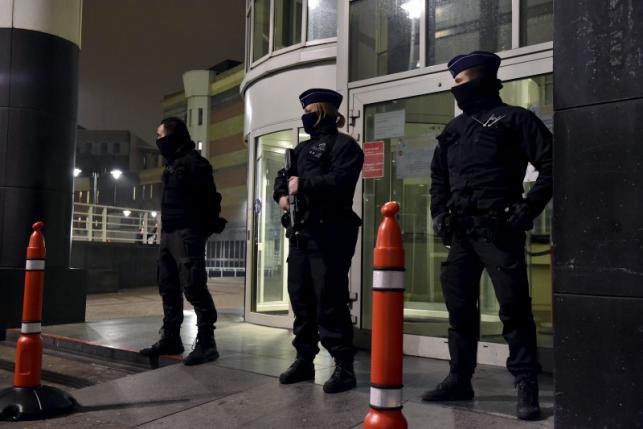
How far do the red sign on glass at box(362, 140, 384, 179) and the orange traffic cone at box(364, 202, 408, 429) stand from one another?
10.4 ft

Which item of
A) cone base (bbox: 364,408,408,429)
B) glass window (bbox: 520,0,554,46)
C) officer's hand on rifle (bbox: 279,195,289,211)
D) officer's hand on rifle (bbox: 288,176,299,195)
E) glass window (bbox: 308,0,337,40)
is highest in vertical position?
glass window (bbox: 308,0,337,40)

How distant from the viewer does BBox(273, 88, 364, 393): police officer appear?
3.68 metres

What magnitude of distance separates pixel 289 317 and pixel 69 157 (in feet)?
10.9

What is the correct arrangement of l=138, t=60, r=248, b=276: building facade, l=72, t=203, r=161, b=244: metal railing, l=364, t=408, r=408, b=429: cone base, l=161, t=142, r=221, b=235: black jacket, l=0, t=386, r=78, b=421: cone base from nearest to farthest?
l=364, t=408, r=408, b=429: cone base, l=0, t=386, r=78, b=421: cone base, l=161, t=142, r=221, b=235: black jacket, l=72, t=203, r=161, b=244: metal railing, l=138, t=60, r=248, b=276: building facade

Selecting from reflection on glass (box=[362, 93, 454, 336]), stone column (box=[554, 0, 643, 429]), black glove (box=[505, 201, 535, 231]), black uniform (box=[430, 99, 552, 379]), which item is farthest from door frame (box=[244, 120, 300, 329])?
stone column (box=[554, 0, 643, 429])

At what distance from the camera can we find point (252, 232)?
7.23 metres

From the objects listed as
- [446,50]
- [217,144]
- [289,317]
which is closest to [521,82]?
[446,50]

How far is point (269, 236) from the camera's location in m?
7.37

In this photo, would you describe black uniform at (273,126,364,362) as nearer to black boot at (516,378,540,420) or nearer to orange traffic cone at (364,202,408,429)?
black boot at (516,378,540,420)

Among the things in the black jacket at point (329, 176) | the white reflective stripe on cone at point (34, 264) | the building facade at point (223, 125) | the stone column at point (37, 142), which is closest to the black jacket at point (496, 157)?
the black jacket at point (329, 176)

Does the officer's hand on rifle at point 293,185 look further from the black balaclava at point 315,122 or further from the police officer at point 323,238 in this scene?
the black balaclava at point 315,122

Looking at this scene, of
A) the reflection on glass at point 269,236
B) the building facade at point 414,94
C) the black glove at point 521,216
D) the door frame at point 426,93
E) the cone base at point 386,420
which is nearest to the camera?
the cone base at point 386,420

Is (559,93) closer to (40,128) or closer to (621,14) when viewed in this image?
(621,14)

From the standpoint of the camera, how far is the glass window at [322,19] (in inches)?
257
